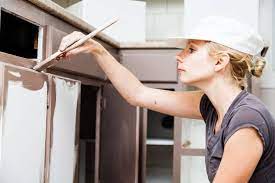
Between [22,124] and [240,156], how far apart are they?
558mm

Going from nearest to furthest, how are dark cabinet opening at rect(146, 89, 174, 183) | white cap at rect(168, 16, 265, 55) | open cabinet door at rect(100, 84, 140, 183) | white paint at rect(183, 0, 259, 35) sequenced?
1. white cap at rect(168, 16, 265, 55)
2. open cabinet door at rect(100, 84, 140, 183)
3. white paint at rect(183, 0, 259, 35)
4. dark cabinet opening at rect(146, 89, 174, 183)

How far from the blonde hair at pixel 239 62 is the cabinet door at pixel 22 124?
49 cm

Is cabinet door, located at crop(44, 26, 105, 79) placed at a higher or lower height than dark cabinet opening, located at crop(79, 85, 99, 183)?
higher

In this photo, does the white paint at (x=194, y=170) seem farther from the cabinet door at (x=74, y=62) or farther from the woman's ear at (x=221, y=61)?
the woman's ear at (x=221, y=61)

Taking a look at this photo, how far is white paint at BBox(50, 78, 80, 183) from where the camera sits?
121 cm

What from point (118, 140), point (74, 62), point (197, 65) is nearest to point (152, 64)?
point (118, 140)

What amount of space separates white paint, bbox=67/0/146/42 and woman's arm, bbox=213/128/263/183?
121 cm

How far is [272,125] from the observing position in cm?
109

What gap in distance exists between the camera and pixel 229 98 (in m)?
1.20

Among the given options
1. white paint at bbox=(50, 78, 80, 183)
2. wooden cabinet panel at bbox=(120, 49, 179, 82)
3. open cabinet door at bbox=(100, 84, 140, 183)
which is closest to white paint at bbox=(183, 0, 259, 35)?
wooden cabinet panel at bbox=(120, 49, 179, 82)

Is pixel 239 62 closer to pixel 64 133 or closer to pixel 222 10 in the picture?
pixel 64 133

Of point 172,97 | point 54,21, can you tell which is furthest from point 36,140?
point 172,97

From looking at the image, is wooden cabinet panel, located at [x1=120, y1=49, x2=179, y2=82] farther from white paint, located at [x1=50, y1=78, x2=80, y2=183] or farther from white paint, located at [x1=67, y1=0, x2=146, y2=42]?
white paint, located at [x1=50, y1=78, x2=80, y2=183]

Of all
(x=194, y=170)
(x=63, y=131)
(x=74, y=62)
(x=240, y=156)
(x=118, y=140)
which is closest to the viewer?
(x=240, y=156)
